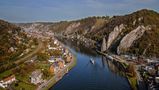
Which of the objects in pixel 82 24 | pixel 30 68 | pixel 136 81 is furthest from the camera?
pixel 82 24

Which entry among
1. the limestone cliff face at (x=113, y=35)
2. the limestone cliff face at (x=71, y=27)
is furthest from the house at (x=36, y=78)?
the limestone cliff face at (x=71, y=27)

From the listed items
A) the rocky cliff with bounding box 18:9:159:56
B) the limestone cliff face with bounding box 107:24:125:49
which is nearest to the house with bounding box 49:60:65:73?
the rocky cliff with bounding box 18:9:159:56

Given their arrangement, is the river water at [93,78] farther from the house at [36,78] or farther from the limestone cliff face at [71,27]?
the limestone cliff face at [71,27]

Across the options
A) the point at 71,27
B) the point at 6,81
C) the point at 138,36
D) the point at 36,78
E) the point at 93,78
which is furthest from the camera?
the point at 71,27

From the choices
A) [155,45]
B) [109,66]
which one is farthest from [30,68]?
[155,45]

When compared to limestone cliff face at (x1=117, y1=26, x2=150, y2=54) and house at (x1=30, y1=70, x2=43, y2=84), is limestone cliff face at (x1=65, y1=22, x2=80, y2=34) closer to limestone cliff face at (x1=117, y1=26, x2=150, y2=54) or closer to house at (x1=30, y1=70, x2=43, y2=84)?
limestone cliff face at (x1=117, y1=26, x2=150, y2=54)

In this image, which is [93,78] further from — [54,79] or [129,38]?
[129,38]

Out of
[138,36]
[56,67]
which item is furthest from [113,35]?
[56,67]

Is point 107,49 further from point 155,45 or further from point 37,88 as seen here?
point 37,88
